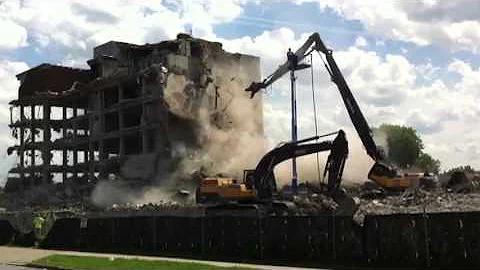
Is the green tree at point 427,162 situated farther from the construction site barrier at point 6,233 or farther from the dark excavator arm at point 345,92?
the construction site barrier at point 6,233

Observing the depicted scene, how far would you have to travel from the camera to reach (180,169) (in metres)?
86.2

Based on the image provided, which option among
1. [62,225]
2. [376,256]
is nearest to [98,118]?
[62,225]

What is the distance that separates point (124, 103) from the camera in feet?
319

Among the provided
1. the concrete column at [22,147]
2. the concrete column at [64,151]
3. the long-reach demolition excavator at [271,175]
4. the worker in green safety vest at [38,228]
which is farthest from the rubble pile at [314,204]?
the concrete column at [22,147]

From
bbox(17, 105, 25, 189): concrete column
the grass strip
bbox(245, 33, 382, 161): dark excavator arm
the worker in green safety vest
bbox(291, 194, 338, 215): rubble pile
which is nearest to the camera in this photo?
the grass strip

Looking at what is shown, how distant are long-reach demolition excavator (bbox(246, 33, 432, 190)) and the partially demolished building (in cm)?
2787

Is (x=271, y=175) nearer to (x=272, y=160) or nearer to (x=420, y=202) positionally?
(x=272, y=160)

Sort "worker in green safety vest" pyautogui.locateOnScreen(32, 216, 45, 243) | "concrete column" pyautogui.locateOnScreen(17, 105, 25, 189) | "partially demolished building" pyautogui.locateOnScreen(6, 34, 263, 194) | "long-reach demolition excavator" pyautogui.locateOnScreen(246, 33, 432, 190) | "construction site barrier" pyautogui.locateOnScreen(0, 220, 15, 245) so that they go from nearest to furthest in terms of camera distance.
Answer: "worker in green safety vest" pyautogui.locateOnScreen(32, 216, 45, 243), "construction site barrier" pyautogui.locateOnScreen(0, 220, 15, 245), "long-reach demolition excavator" pyautogui.locateOnScreen(246, 33, 432, 190), "partially demolished building" pyautogui.locateOnScreen(6, 34, 263, 194), "concrete column" pyautogui.locateOnScreen(17, 105, 25, 189)

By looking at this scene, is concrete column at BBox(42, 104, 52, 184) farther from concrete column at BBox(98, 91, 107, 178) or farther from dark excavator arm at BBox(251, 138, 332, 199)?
dark excavator arm at BBox(251, 138, 332, 199)

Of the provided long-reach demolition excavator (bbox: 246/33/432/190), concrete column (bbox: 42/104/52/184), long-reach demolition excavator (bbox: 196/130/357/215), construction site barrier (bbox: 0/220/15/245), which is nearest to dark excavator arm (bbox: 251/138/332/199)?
long-reach demolition excavator (bbox: 196/130/357/215)

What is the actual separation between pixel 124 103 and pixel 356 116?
49.7 meters

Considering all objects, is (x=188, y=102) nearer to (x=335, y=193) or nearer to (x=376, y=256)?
(x=335, y=193)

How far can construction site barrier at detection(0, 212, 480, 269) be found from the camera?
2108 cm

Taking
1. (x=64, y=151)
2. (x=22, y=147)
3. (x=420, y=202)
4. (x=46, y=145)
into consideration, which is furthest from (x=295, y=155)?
(x=22, y=147)
